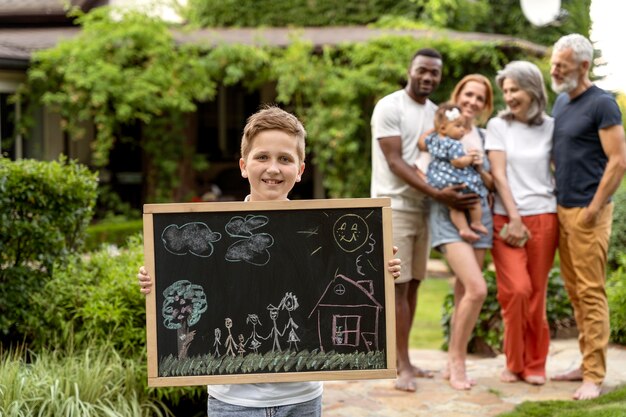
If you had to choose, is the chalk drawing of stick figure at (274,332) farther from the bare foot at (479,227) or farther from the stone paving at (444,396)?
the bare foot at (479,227)

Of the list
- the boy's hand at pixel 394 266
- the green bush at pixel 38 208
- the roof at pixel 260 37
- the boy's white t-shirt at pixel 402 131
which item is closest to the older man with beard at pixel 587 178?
the boy's white t-shirt at pixel 402 131

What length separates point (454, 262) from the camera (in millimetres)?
5332

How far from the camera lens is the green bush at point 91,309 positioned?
186 inches

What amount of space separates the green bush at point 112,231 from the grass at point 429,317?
174 inches

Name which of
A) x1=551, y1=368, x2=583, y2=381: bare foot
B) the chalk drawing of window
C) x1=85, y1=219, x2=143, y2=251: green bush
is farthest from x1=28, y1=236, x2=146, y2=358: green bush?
x1=85, y1=219, x2=143, y2=251: green bush

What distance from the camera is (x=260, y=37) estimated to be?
45.7 feet

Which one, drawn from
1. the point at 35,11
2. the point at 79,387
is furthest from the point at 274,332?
the point at 35,11

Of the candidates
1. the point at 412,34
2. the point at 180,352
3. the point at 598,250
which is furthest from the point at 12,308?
the point at 412,34

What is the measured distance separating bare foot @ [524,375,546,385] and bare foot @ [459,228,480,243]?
1.05 metres

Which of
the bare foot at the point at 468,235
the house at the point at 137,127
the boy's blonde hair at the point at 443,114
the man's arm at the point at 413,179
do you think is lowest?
the bare foot at the point at 468,235

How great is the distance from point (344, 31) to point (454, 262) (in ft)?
37.3

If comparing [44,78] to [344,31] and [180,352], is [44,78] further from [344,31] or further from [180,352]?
[180,352]

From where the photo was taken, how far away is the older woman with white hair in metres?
5.32

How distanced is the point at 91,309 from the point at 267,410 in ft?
7.18
